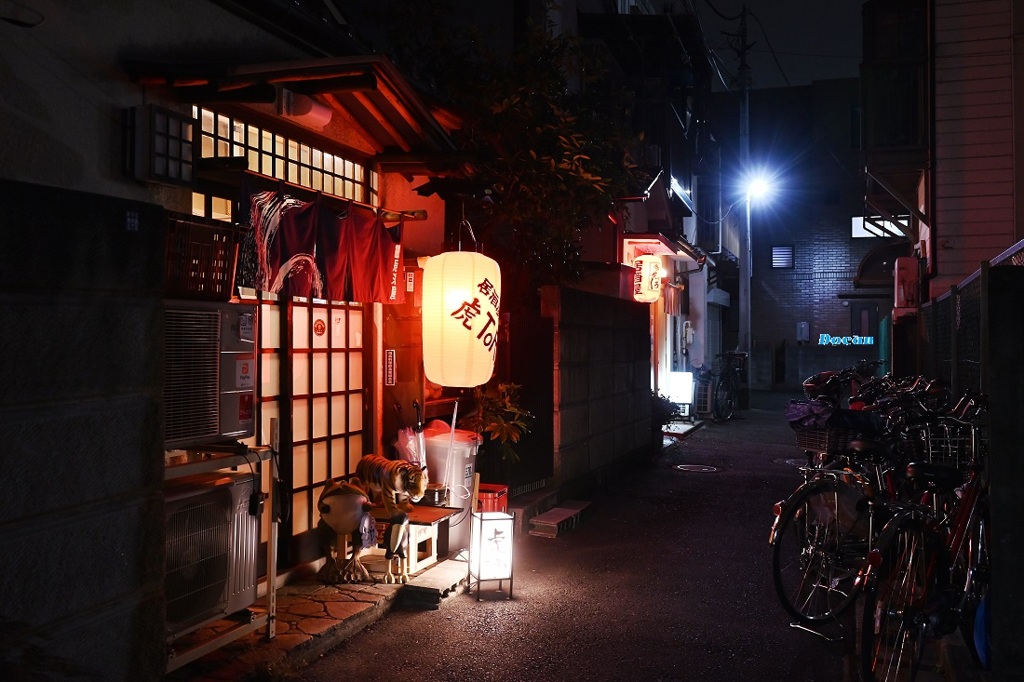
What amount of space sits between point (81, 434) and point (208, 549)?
162cm

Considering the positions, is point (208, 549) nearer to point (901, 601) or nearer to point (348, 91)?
point (348, 91)

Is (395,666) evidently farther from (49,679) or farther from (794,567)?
(794,567)

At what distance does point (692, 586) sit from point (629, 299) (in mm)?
10102

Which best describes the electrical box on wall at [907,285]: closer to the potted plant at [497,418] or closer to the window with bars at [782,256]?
the potted plant at [497,418]

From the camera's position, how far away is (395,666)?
693 centimetres

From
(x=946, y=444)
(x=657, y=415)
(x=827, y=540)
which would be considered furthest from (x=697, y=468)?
(x=946, y=444)

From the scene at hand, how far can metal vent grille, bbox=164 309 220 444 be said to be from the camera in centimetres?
608

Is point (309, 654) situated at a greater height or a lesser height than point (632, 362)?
lesser

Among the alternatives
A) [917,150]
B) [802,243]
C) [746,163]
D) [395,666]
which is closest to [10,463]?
[395,666]

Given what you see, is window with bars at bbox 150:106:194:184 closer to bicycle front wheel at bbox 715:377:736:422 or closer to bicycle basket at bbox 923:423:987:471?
bicycle basket at bbox 923:423:987:471

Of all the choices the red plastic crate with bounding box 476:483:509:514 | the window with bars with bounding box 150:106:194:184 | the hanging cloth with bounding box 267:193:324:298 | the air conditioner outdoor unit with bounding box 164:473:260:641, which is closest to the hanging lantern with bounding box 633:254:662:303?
the red plastic crate with bounding box 476:483:509:514

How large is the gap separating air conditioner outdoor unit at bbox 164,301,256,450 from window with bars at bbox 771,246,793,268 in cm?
4342

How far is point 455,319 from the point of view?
9.43m

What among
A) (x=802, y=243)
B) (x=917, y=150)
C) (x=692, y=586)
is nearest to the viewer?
(x=692, y=586)
